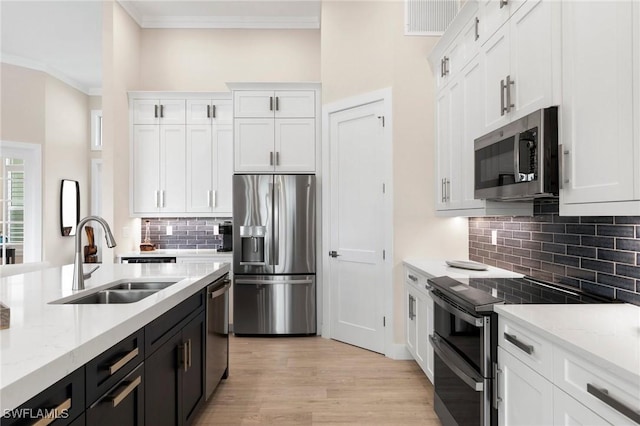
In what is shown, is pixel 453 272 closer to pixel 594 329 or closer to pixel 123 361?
pixel 594 329

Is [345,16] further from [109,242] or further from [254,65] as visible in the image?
[109,242]

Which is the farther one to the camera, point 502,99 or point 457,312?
point 502,99

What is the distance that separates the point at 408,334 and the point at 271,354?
1.29 m

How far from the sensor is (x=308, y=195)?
13.7 feet

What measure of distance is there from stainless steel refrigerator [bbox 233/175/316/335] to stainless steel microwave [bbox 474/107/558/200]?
2.26 m

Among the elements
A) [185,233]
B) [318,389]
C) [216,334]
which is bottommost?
[318,389]

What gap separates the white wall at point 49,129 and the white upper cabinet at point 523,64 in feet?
19.8

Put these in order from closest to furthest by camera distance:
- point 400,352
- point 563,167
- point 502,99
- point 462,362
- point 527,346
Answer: point 527,346 < point 563,167 < point 462,362 < point 502,99 < point 400,352

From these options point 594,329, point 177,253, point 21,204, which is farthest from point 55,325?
point 21,204

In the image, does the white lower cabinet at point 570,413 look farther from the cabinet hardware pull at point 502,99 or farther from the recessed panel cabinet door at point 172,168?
the recessed panel cabinet door at point 172,168

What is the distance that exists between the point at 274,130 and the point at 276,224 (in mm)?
1054

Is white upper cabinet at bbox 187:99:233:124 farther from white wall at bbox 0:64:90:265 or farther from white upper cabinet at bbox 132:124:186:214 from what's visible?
white wall at bbox 0:64:90:265

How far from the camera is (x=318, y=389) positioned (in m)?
2.93

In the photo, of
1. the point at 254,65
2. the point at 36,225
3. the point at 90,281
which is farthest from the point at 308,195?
the point at 36,225
